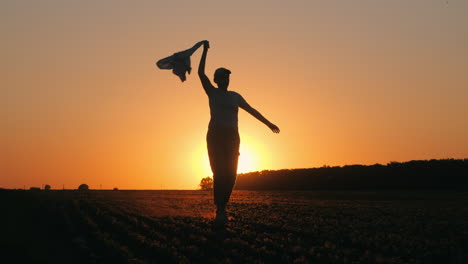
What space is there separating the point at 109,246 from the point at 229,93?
4.74 metres

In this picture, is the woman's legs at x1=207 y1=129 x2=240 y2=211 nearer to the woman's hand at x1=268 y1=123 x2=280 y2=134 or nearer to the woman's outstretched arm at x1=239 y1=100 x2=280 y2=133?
the woman's outstretched arm at x1=239 y1=100 x2=280 y2=133

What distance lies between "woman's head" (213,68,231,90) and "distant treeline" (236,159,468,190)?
48689 mm

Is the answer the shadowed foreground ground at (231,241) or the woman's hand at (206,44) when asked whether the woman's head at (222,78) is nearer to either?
the woman's hand at (206,44)

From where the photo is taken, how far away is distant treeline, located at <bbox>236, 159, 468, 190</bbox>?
192ft

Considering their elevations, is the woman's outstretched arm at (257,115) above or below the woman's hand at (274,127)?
above

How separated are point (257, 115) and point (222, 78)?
130cm

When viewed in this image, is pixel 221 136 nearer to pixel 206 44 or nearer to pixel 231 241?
pixel 206 44

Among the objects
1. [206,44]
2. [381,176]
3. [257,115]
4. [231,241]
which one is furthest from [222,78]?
[381,176]

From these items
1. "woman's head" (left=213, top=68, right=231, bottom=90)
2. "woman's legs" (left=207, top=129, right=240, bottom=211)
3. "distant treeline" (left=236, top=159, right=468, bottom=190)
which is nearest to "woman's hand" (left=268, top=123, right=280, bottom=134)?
"woman's legs" (left=207, top=129, right=240, bottom=211)

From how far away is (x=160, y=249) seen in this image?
27.8 feet

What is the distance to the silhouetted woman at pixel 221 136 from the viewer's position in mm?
11992

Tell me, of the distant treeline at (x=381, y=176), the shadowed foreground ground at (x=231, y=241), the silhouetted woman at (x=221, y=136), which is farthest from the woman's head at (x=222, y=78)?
the distant treeline at (x=381, y=176)

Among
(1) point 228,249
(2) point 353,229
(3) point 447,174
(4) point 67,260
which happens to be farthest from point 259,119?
(3) point 447,174

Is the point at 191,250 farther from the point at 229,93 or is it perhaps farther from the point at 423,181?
the point at 423,181
